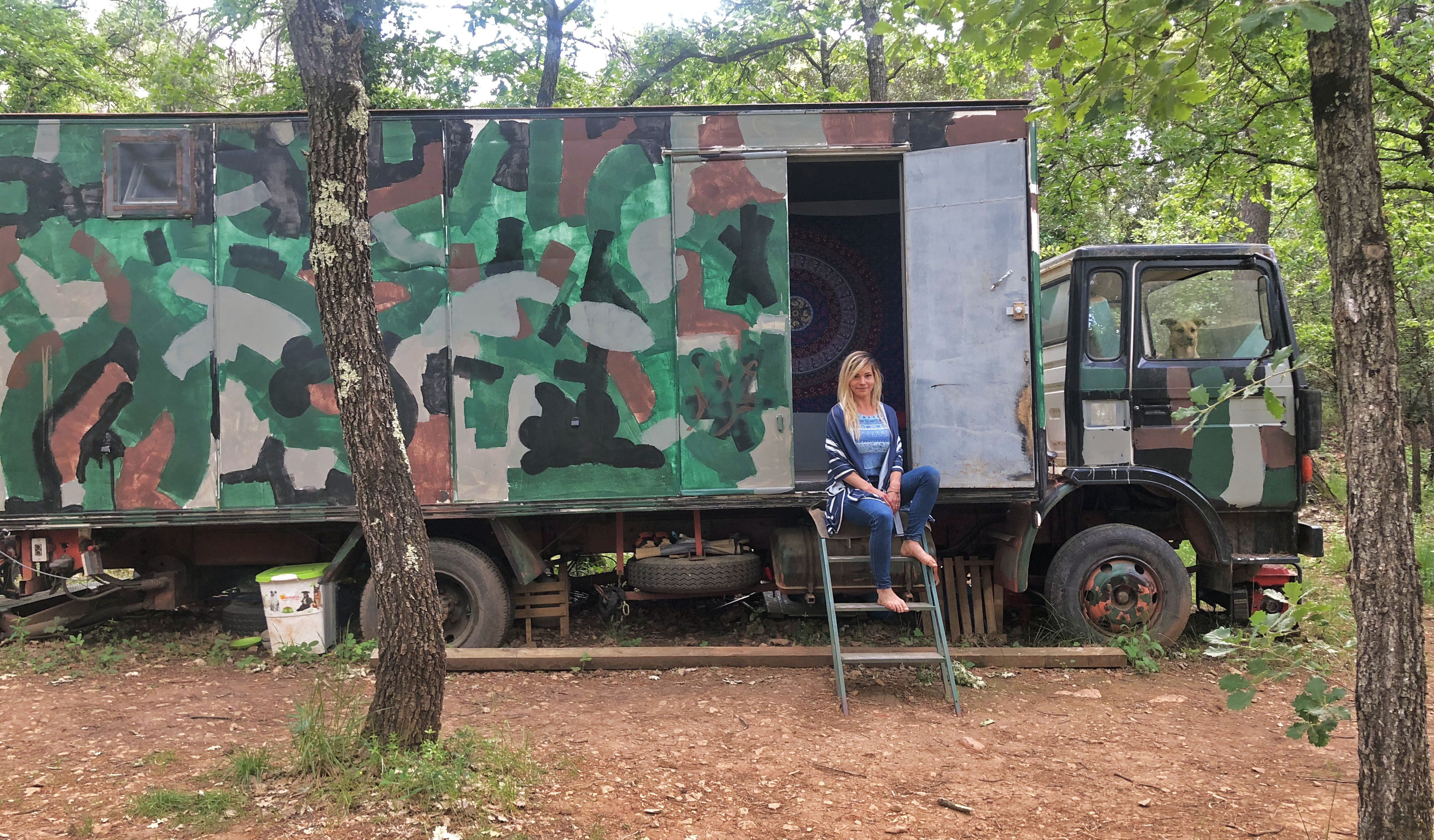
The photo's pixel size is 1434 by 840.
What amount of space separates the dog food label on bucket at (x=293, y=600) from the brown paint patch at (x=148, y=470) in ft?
2.39

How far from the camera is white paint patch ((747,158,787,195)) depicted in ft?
16.7

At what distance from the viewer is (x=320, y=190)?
10.6ft

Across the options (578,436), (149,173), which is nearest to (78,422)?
(149,173)

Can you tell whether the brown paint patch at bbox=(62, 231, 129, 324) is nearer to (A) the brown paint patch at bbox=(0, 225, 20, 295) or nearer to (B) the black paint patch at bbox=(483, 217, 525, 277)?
(A) the brown paint patch at bbox=(0, 225, 20, 295)

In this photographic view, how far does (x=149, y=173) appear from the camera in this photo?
5039 millimetres

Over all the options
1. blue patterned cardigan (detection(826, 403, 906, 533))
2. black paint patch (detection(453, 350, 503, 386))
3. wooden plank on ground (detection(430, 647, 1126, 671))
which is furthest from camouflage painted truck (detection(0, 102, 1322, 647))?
wooden plank on ground (detection(430, 647, 1126, 671))

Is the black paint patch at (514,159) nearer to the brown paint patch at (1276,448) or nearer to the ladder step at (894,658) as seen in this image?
the ladder step at (894,658)

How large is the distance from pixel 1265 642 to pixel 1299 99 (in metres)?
4.48

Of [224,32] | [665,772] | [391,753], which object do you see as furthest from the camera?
[224,32]

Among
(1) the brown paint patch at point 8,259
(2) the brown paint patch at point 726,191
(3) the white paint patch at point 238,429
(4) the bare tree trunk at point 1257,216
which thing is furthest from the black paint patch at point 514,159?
(4) the bare tree trunk at point 1257,216

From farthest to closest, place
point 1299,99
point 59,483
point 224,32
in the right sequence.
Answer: point 224,32 < point 1299,99 < point 59,483

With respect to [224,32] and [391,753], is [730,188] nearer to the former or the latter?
[391,753]

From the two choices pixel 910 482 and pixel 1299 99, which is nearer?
pixel 910 482

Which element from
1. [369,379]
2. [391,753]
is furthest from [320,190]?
[391,753]
